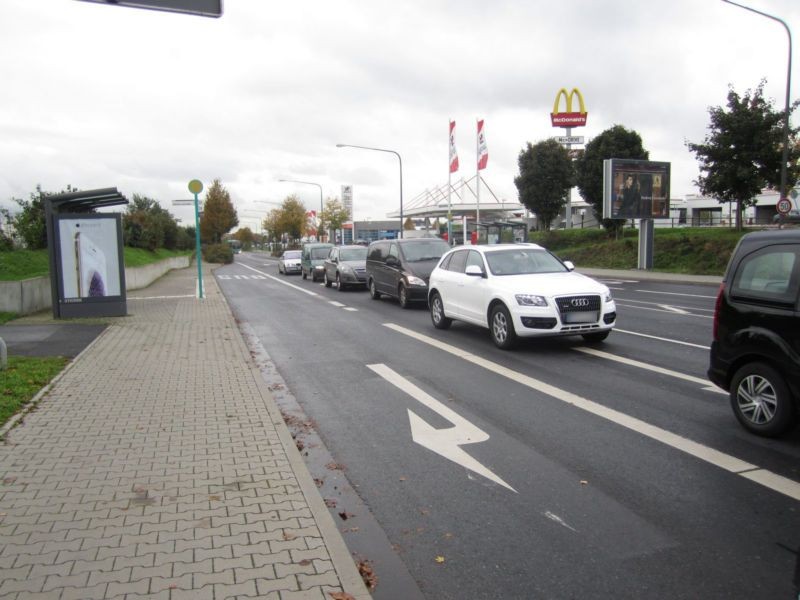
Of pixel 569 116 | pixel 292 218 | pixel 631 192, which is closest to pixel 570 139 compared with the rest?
pixel 569 116

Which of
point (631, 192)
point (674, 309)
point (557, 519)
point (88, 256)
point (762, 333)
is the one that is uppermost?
point (631, 192)

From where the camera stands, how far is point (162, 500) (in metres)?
4.21

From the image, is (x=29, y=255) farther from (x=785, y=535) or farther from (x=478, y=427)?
(x=785, y=535)

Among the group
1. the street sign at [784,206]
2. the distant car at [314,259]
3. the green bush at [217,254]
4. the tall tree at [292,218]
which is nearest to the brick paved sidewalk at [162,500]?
the street sign at [784,206]

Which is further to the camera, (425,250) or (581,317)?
(425,250)

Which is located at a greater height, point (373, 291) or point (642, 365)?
point (373, 291)

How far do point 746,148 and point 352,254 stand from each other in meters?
16.3

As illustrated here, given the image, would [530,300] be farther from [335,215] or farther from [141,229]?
[335,215]

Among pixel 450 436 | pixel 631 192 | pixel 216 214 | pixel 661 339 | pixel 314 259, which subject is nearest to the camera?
pixel 450 436

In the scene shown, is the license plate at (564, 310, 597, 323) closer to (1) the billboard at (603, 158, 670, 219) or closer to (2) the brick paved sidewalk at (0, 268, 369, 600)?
(2) the brick paved sidewalk at (0, 268, 369, 600)

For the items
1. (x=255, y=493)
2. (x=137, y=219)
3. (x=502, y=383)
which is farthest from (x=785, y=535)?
(x=137, y=219)

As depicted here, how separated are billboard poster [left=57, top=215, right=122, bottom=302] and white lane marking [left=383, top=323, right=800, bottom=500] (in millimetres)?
9284

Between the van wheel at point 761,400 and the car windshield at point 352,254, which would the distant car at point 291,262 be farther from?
the van wheel at point 761,400

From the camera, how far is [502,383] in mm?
7688
